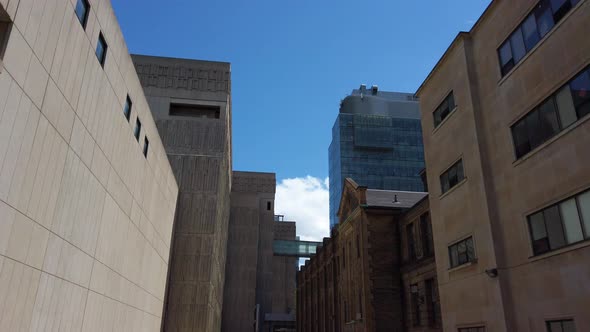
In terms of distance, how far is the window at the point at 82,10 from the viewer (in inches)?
524

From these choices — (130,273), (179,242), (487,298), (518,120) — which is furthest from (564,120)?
(179,242)

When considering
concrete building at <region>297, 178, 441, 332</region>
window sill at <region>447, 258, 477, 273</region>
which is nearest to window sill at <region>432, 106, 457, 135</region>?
window sill at <region>447, 258, 477, 273</region>

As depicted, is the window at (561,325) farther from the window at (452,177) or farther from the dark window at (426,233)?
the dark window at (426,233)

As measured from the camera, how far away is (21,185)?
10.6m

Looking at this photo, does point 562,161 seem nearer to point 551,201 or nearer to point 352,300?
point 551,201

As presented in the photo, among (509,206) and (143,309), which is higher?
(509,206)

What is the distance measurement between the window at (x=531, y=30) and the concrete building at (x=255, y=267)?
61.8 metres

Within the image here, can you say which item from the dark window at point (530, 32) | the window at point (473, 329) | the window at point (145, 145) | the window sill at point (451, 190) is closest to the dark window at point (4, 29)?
the window at point (145, 145)

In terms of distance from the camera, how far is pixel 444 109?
22.1 meters

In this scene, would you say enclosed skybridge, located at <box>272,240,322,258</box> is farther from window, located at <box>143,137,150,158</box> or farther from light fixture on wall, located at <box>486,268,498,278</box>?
light fixture on wall, located at <box>486,268,498,278</box>

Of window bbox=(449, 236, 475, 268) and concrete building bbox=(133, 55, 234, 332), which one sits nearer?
window bbox=(449, 236, 475, 268)

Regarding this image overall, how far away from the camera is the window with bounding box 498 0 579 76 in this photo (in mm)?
14352

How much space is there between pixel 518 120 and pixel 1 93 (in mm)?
16026

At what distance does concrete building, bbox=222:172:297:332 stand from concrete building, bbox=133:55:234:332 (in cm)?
2800
